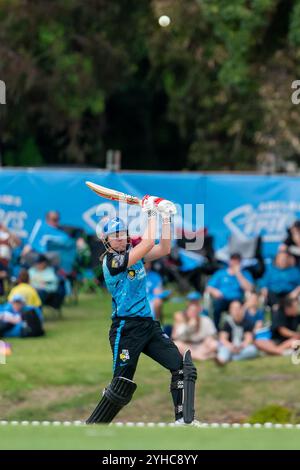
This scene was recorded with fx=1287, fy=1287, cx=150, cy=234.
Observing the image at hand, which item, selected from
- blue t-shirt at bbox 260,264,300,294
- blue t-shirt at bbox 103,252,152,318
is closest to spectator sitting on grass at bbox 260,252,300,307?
blue t-shirt at bbox 260,264,300,294

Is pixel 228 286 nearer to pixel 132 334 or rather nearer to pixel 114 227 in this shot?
pixel 132 334

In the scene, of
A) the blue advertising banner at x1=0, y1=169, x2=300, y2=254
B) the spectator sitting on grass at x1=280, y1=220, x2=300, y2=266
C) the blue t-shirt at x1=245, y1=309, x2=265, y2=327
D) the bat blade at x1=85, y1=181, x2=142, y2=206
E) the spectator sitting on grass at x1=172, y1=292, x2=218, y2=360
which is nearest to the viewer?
the bat blade at x1=85, y1=181, x2=142, y2=206

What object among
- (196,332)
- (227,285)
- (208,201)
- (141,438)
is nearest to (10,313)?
(196,332)

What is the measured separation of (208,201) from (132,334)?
27.8ft

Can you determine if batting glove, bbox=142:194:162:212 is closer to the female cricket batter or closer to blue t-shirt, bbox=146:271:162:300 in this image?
the female cricket batter

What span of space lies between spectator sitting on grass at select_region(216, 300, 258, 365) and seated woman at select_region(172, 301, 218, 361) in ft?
0.47

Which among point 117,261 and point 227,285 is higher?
point 117,261

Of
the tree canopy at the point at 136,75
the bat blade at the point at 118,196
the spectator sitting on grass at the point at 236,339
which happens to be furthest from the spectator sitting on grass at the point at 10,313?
the tree canopy at the point at 136,75

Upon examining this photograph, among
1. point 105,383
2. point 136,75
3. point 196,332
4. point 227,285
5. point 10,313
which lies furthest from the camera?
point 136,75

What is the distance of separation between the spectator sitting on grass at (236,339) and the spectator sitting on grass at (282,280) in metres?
0.60

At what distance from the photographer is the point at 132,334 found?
35.1 feet

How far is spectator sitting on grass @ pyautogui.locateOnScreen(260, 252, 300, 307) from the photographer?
18328 millimetres

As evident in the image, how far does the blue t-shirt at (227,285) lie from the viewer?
60.4ft

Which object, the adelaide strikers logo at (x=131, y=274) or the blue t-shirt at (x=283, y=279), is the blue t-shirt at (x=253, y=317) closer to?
the blue t-shirt at (x=283, y=279)
